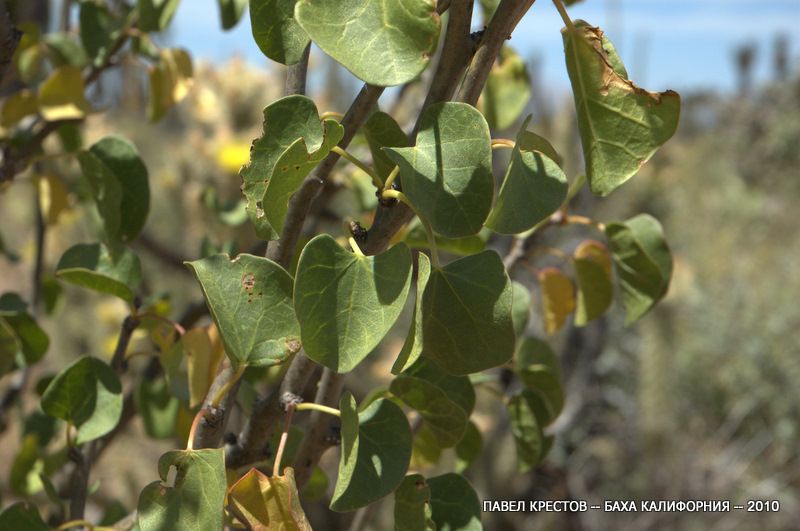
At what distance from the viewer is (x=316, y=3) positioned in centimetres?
33

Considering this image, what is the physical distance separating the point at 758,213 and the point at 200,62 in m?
5.28

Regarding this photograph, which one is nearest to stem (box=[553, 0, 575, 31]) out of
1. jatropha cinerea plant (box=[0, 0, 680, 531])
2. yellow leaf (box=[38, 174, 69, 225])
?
jatropha cinerea plant (box=[0, 0, 680, 531])

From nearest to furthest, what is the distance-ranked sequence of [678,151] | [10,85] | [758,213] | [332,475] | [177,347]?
[177,347]
[10,85]
[332,475]
[758,213]
[678,151]

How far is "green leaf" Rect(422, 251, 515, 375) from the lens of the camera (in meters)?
0.37

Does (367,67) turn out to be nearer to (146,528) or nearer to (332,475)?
(146,528)

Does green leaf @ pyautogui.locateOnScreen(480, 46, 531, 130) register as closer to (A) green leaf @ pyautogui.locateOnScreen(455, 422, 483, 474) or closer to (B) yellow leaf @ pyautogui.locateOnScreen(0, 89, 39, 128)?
(A) green leaf @ pyautogui.locateOnScreen(455, 422, 483, 474)

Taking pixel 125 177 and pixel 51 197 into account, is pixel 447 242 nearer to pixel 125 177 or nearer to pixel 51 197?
pixel 125 177

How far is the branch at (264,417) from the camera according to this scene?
17.5 inches

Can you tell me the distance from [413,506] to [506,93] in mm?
359

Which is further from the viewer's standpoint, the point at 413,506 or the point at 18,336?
the point at 18,336

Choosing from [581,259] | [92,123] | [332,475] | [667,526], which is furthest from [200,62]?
[581,259]

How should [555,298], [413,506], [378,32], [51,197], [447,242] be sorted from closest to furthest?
[378,32]
[413,506]
[447,242]
[555,298]
[51,197]

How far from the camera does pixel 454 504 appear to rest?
0.48 metres

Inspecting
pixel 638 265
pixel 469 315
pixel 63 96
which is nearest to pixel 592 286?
pixel 638 265
